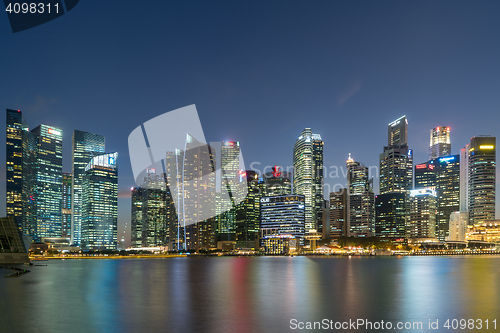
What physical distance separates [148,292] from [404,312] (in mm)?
20357

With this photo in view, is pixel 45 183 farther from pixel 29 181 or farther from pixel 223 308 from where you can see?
pixel 223 308

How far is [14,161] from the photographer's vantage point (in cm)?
16300

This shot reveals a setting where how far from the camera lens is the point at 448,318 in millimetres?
21234

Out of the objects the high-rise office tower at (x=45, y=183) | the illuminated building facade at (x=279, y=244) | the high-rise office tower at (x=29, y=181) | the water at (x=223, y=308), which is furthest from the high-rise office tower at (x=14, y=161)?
the water at (x=223, y=308)

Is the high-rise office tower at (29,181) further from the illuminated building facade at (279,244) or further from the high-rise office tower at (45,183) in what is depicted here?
the illuminated building facade at (279,244)

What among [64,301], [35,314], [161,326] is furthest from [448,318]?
[64,301]

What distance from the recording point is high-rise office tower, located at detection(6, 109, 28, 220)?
162375 mm

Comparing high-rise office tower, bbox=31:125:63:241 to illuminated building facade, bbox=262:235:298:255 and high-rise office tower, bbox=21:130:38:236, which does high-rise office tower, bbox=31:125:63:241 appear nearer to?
high-rise office tower, bbox=21:130:38:236

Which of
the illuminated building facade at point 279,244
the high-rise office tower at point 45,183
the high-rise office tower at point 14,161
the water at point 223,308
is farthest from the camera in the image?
the high-rise office tower at point 45,183

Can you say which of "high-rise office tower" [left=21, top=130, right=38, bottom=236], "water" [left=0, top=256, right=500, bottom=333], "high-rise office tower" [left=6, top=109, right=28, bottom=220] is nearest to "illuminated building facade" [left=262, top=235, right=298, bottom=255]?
"high-rise office tower" [left=21, top=130, right=38, bottom=236]

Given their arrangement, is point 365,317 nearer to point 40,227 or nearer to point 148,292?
point 148,292

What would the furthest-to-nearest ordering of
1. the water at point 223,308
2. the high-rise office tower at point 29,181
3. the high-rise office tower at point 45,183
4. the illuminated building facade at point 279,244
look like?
1. the high-rise office tower at point 45,183
2. the illuminated building facade at point 279,244
3. the high-rise office tower at point 29,181
4. the water at point 223,308

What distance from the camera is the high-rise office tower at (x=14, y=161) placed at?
162 metres

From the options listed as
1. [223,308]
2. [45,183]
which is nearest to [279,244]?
[45,183]
